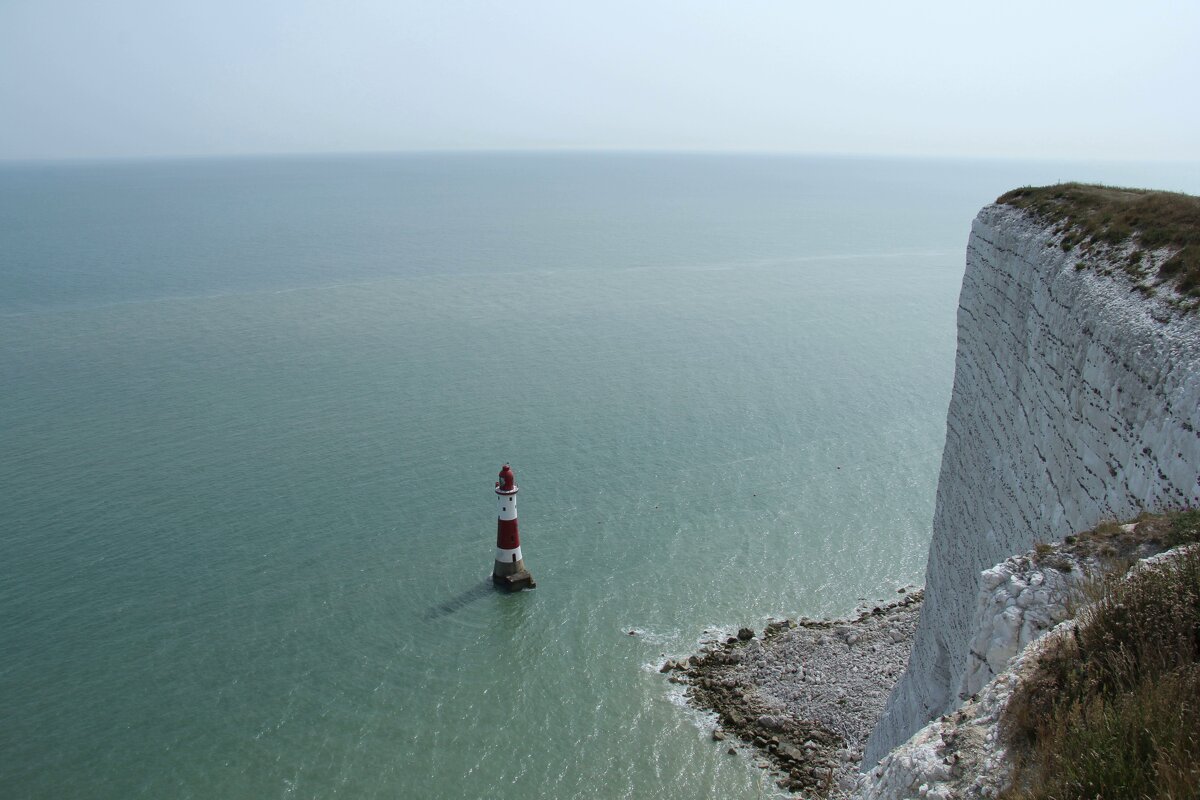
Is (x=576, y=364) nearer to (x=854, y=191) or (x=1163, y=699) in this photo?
(x=1163, y=699)

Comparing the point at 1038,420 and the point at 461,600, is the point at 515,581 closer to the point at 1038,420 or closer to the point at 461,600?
the point at 461,600

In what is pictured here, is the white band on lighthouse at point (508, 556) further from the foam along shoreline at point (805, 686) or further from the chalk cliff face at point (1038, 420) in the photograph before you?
the chalk cliff face at point (1038, 420)

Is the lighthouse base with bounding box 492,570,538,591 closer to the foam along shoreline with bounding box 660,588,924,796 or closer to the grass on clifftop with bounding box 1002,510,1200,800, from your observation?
the foam along shoreline with bounding box 660,588,924,796

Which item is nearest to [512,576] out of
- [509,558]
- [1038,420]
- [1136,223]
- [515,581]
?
[515,581]

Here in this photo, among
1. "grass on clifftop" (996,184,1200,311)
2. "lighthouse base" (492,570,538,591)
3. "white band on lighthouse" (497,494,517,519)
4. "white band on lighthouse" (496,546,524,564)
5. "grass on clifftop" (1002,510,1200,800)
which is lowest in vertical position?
"lighthouse base" (492,570,538,591)

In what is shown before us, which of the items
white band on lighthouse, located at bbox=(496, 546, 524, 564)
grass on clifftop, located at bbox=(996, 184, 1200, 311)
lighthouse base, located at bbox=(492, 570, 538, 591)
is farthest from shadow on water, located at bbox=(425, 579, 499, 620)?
grass on clifftop, located at bbox=(996, 184, 1200, 311)

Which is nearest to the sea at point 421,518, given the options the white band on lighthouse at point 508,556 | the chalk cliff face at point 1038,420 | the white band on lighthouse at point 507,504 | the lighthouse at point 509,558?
the lighthouse at point 509,558

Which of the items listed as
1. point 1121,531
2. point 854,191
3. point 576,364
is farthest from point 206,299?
point 854,191
